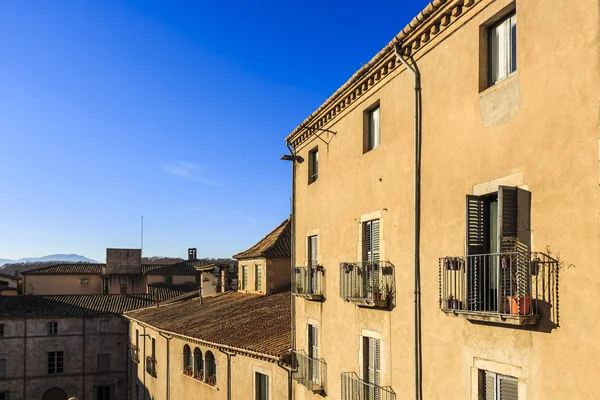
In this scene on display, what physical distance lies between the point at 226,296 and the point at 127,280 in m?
40.3

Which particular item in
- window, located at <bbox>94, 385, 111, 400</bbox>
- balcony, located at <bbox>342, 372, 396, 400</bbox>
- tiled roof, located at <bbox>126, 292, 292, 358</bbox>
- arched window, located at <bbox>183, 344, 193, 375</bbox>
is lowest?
window, located at <bbox>94, 385, 111, 400</bbox>

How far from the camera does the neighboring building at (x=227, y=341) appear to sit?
73.5 feet

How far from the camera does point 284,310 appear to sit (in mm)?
28750

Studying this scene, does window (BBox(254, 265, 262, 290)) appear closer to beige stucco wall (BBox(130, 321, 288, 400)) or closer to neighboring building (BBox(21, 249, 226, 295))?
beige stucco wall (BBox(130, 321, 288, 400))

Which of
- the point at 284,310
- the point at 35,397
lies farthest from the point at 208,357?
the point at 35,397

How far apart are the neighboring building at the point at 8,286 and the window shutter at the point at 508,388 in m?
74.7

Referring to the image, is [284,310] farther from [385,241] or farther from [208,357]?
[385,241]

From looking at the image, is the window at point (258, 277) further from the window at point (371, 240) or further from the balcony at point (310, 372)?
the window at point (371, 240)

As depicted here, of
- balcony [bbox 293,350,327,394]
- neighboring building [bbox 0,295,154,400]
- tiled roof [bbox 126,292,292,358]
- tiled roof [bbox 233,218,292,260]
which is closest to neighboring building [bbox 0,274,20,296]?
neighboring building [bbox 0,295,154,400]

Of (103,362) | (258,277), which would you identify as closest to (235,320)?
(258,277)

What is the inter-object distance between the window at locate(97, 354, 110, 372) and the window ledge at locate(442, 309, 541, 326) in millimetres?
53929

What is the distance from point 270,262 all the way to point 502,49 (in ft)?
87.5

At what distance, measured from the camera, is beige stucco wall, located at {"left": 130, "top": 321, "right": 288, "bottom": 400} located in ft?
70.7

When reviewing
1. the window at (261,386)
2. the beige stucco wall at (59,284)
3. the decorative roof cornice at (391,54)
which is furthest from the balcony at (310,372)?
the beige stucco wall at (59,284)
